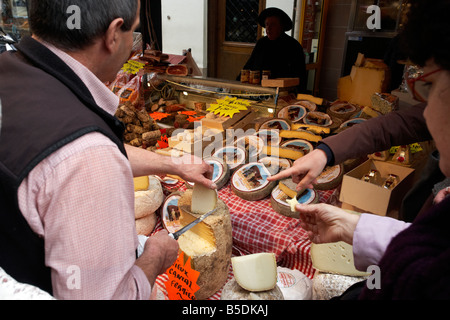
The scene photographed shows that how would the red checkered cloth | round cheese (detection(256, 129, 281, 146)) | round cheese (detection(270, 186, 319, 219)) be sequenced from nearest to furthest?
the red checkered cloth < round cheese (detection(270, 186, 319, 219)) < round cheese (detection(256, 129, 281, 146))

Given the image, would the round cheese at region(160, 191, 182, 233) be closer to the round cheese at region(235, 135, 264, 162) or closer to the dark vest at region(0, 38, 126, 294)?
the round cheese at region(235, 135, 264, 162)

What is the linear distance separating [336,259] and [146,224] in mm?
1366

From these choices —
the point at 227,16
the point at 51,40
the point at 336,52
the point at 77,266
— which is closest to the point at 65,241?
the point at 77,266

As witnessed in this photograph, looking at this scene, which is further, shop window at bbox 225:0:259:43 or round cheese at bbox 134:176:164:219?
shop window at bbox 225:0:259:43

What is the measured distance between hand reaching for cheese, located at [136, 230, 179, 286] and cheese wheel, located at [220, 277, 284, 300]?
20.4 inches

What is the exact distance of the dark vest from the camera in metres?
0.87

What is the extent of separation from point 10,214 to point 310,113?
9.36 ft

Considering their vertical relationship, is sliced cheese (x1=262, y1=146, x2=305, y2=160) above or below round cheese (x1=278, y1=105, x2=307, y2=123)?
below

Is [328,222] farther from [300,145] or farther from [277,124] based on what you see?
[277,124]

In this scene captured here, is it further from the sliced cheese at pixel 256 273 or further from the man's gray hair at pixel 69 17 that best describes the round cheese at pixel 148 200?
the man's gray hair at pixel 69 17

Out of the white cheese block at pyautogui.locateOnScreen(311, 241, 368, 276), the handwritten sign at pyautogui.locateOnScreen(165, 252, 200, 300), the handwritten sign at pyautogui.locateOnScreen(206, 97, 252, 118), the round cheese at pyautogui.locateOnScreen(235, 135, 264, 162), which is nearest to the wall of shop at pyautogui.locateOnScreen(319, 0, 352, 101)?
the handwritten sign at pyautogui.locateOnScreen(206, 97, 252, 118)

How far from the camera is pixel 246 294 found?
1.68 meters

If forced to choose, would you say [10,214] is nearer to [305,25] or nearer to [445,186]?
[445,186]

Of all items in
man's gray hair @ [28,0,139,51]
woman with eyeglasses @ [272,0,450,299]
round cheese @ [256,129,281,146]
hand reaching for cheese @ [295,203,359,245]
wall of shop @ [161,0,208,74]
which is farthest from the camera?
wall of shop @ [161,0,208,74]
